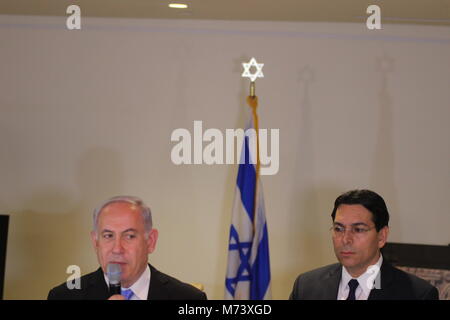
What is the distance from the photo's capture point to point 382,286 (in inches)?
111

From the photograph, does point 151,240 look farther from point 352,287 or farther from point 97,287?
point 352,287

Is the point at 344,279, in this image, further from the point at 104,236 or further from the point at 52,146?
the point at 52,146

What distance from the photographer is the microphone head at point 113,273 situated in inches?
92.7

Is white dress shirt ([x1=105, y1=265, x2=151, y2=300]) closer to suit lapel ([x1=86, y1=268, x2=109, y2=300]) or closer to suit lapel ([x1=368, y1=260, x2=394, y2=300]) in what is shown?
suit lapel ([x1=86, y1=268, x2=109, y2=300])

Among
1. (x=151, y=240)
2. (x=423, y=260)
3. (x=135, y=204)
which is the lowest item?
(x=423, y=260)

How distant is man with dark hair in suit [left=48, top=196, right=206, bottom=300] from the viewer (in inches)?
99.3

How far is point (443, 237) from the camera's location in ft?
17.1

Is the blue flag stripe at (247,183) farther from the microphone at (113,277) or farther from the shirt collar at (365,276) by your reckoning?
the microphone at (113,277)

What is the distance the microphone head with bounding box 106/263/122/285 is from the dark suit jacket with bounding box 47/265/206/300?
0.21 metres

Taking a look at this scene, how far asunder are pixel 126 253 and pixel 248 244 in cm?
202

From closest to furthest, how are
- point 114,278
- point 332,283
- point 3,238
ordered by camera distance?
point 114,278, point 332,283, point 3,238

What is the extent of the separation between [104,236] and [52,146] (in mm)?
2903

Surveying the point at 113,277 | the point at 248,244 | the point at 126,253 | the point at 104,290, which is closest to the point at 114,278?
the point at 113,277
